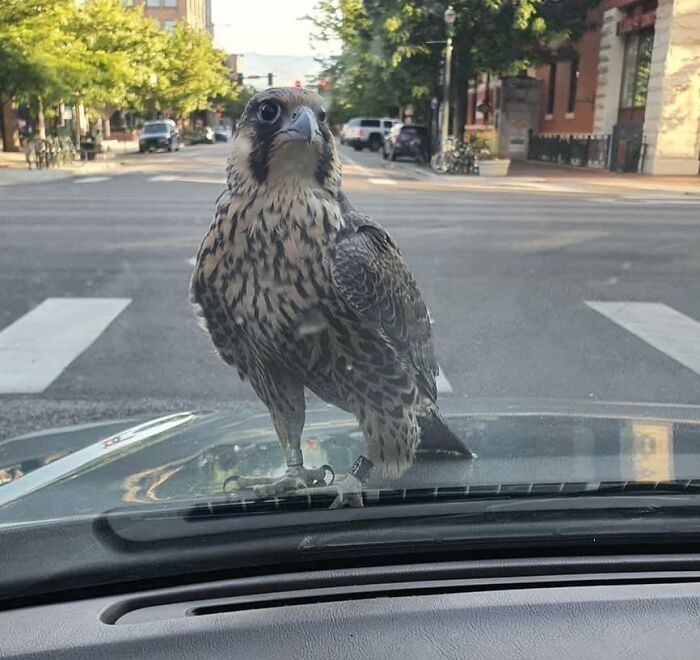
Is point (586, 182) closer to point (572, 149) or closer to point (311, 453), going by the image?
point (572, 149)

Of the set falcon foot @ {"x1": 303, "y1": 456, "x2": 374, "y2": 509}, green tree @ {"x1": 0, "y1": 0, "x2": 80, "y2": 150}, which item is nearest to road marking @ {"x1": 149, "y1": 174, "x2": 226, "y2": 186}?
green tree @ {"x1": 0, "y1": 0, "x2": 80, "y2": 150}

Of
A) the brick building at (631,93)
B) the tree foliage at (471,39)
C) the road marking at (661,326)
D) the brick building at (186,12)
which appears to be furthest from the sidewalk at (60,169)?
the road marking at (661,326)

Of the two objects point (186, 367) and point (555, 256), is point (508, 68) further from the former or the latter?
point (186, 367)

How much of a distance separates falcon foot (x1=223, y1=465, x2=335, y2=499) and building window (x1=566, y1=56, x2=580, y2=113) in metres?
37.3

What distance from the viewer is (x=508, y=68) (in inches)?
1208

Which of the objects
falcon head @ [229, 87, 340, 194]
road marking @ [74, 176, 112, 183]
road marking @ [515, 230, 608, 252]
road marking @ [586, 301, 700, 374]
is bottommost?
road marking @ [74, 176, 112, 183]

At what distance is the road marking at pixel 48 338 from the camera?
19.8 feet

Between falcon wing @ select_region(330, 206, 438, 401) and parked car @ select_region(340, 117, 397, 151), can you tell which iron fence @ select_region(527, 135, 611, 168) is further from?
falcon wing @ select_region(330, 206, 438, 401)

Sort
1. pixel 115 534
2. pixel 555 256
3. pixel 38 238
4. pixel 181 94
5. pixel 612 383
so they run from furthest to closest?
pixel 38 238 < pixel 555 256 < pixel 181 94 < pixel 612 383 < pixel 115 534

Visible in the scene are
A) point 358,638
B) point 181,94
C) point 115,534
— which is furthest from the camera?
point 181,94

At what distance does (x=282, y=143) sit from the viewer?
1771 mm

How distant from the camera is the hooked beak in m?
1.73

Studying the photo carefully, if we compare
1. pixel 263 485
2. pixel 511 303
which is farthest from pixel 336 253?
pixel 511 303

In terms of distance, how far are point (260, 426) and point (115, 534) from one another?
1067 mm
